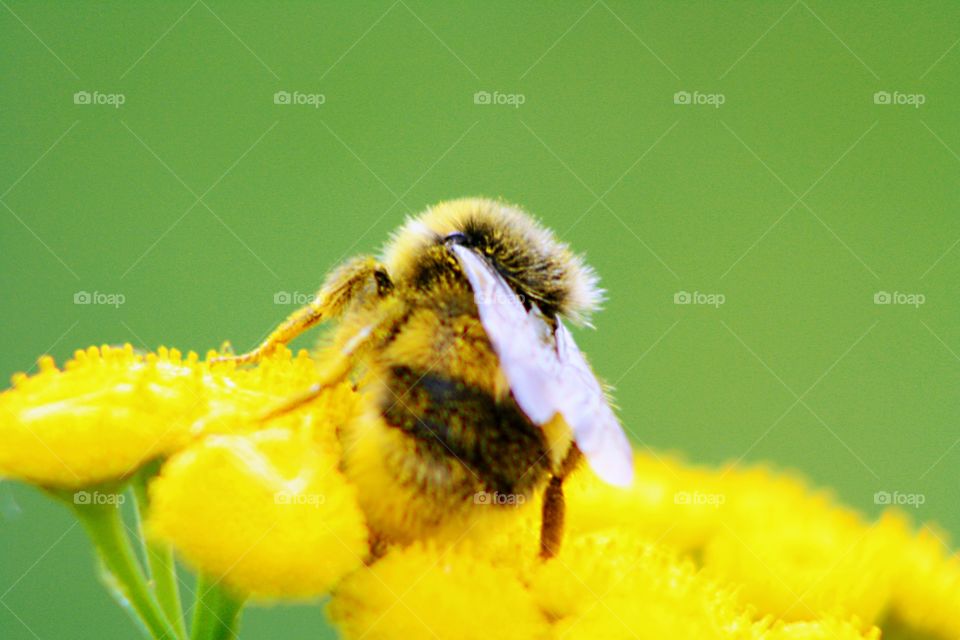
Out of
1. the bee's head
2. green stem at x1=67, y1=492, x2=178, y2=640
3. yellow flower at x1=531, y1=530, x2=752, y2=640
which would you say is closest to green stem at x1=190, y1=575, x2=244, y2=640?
green stem at x1=67, y1=492, x2=178, y2=640

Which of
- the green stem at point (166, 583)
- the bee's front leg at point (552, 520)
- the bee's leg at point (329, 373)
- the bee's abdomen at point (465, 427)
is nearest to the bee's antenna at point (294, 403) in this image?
the bee's leg at point (329, 373)

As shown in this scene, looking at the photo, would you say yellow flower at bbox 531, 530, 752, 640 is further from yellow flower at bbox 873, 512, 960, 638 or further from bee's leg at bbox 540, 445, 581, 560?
yellow flower at bbox 873, 512, 960, 638

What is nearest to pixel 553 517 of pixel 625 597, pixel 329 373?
pixel 625 597

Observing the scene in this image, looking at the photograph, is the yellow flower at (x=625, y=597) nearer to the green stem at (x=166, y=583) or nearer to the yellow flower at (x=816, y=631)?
the yellow flower at (x=816, y=631)

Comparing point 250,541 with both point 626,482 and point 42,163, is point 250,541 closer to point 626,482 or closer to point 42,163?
point 626,482

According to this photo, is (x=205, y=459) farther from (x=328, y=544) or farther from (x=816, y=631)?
(x=816, y=631)

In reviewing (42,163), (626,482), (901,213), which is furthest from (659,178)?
(626,482)
